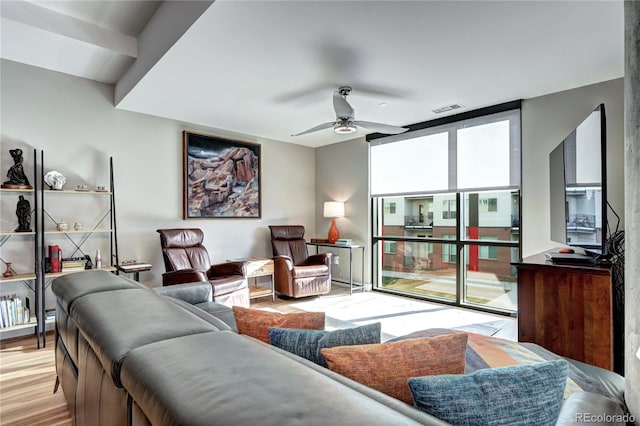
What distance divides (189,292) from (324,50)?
2.16 m

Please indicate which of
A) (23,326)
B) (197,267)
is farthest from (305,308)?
(23,326)

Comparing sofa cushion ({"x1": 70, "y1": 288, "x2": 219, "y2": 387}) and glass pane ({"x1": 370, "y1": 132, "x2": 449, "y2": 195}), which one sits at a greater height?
glass pane ({"x1": 370, "y1": 132, "x2": 449, "y2": 195})

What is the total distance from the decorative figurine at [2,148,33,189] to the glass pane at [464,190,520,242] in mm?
4952

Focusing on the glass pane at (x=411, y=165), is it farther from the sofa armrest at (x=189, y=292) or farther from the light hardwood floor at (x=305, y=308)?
the sofa armrest at (x=189, y=292)

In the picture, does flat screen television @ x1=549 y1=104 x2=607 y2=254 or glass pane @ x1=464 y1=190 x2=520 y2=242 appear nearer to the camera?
flat screen television @ x1=549 y1=104 x2=607 y2=254

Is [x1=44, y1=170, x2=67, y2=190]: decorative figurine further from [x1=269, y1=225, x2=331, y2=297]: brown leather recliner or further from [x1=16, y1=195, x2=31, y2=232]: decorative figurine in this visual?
[x1=269, y1=225, x2=331, y2=297]: brown leather recliner

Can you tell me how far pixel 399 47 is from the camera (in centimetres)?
264

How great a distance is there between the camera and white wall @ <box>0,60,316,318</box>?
137 inches

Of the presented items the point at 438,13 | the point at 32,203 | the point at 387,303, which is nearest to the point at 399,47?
the point at 438,13

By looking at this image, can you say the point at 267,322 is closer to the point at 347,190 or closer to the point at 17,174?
the point at 17,174

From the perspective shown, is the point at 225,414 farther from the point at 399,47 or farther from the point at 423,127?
the point at 423,127

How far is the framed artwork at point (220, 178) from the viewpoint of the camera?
472 centimetres

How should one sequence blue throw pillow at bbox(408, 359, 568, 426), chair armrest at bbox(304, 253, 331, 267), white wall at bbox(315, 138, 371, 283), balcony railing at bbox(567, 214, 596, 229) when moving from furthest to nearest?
white wall at bbox(315, 138, 371, 283), chair armrest at bbox(304, 253, 331, 267), balcony railing at bbox(567, 214, 596, 229), blue throw pillow at bbox(408, 359, 568, 426)

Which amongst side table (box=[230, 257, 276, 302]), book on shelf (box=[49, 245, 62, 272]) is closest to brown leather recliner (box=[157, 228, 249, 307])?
side table (box=[230, 257, 276, 302])
